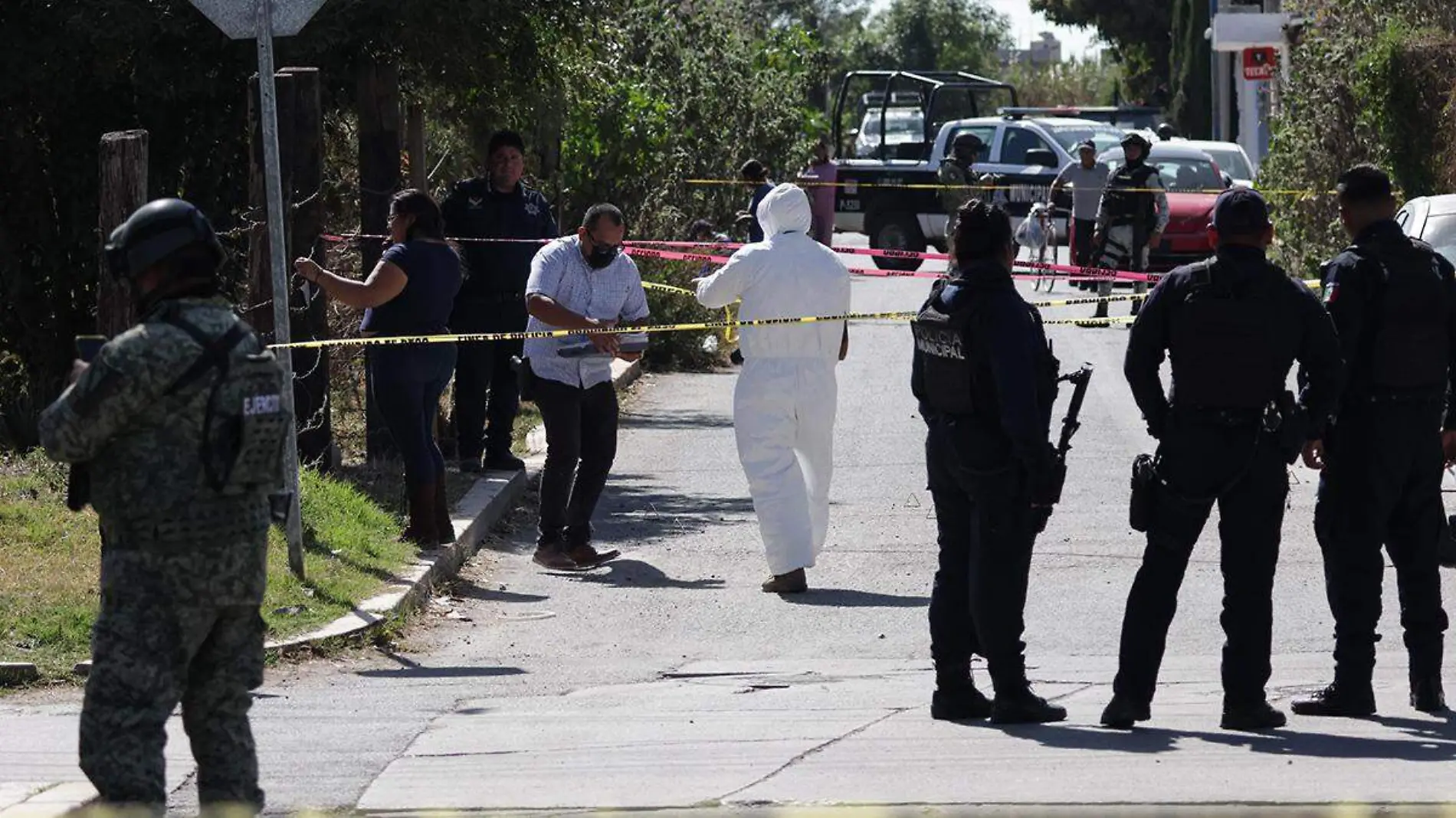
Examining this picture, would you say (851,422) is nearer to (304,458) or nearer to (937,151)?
(304,458)

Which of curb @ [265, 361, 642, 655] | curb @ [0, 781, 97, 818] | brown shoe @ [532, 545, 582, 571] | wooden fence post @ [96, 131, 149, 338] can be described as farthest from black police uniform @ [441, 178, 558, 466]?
curb @ [0, 781, 97, 818]

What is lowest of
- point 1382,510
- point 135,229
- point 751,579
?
point 751,579

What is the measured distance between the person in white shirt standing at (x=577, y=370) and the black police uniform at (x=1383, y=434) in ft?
13.9

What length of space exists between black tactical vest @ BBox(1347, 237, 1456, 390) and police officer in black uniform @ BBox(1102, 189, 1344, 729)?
0.41 meters

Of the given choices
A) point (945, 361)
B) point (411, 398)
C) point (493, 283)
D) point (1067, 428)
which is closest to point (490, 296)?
point (493, 283)

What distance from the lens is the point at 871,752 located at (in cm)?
706

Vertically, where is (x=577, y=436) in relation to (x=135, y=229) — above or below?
below

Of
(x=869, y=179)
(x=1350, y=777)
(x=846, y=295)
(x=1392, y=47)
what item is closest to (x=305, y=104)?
(x=846, y=295)

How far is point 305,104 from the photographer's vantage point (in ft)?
37.5

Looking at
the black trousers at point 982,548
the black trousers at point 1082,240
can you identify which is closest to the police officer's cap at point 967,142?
the black trousers at point 1082,240

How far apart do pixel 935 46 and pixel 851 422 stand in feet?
239

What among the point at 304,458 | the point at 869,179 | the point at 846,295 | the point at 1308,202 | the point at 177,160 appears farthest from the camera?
the point at 869,179

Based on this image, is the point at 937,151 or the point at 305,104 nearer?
the point at 305,104

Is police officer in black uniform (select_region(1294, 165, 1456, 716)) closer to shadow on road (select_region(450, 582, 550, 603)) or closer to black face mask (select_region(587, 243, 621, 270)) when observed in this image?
shadow on road (select_region(450, 582, 550, 603))
